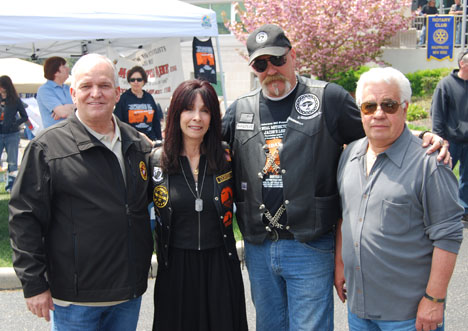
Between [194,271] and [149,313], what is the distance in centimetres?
172

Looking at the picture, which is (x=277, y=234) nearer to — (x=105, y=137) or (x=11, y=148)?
(x=105, y=137)

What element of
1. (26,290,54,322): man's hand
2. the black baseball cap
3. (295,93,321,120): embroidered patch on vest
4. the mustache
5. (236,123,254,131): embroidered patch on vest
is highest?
the black baseball cap

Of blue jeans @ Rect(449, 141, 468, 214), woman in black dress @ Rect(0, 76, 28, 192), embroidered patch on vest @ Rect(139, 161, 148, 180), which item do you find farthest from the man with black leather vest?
woman in black dress @ Rect(0, 76, 28, 192)

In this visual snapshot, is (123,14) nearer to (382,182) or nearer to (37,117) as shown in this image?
(382,182)

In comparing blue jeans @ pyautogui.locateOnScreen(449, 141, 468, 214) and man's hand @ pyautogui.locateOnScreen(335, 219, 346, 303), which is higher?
man's hand @ pyautogui.locateOnScreen(335, 219, 346, 303)

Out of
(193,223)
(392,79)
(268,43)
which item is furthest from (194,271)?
(392,79)

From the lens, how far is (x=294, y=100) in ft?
9.37

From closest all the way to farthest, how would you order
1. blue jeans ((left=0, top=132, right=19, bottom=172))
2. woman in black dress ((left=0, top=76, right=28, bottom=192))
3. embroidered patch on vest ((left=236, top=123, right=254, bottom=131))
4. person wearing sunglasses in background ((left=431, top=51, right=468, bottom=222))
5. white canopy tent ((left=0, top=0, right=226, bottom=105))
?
1. embroidered patch on vest ((left=236, top=123, right=254, bottom=131))
2. person wearing sunglasses in background ((left=431, top=51, right=468, bottom=222))
3. white canopy tent ((left=0, top=0, right=226, bottom=105))
4. woman in black dress ((left=0, top=76, right=28, bottom=192))
5. blue jeans ((left=0, top=132, right=19, bottom=172))

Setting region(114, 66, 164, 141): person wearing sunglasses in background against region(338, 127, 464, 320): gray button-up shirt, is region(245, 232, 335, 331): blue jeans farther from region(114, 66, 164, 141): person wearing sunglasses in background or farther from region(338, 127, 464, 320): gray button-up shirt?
region(114, 66, 164, 141): person wearing sunglasses in background

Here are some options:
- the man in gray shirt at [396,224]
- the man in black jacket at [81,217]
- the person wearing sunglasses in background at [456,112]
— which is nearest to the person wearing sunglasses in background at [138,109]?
the person wearing sunglasses in background at [456,112]

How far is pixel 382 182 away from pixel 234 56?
24.7 meters

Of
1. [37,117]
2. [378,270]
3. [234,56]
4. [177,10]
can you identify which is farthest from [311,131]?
[234,56]

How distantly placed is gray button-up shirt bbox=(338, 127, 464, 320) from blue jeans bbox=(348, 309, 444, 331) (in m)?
0.03

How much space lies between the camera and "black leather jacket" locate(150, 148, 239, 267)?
2756 mm
